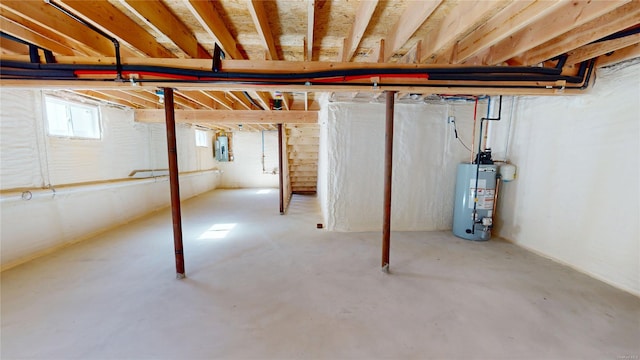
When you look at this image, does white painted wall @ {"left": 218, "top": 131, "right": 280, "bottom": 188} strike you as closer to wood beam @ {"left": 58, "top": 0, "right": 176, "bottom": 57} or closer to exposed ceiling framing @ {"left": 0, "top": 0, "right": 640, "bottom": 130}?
exposed ceiling framing @ {"left": 0, "top": 0, "right": 640, "bottom": 130}

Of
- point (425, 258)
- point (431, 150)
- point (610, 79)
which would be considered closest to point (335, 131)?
point (431, 150)

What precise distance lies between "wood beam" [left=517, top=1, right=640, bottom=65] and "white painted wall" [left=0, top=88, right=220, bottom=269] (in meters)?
5.05

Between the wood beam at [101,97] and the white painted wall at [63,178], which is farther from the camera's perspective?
the wood beam at [101,97]

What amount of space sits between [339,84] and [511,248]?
285 cm

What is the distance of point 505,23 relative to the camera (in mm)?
1596

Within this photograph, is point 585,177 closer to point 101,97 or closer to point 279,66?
point 279,66

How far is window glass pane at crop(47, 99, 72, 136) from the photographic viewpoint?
10.2ft

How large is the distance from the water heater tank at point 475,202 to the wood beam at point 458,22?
6.15 feet

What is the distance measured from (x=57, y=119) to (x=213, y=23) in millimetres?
3124

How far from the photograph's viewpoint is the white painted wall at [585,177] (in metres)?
2.13

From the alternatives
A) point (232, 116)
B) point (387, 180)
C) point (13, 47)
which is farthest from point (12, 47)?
point (387, 180)

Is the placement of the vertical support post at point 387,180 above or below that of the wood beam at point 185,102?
below

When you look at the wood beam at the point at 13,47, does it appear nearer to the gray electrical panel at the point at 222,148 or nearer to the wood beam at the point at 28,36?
the wood beam at the point at 28,36

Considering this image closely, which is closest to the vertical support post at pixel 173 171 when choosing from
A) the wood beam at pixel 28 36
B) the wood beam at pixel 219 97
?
the wood beam at pixel 28 36
